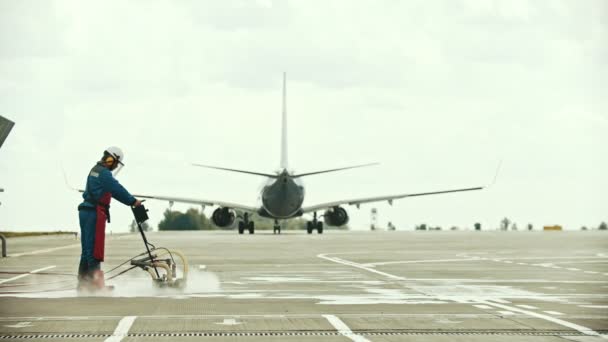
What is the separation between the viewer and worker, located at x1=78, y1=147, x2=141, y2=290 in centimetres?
1457

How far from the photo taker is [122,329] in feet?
Result: 32.7

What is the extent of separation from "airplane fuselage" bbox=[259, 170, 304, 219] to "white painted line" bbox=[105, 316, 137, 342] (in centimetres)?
5303

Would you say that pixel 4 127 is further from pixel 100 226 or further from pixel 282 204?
pixel 282 204

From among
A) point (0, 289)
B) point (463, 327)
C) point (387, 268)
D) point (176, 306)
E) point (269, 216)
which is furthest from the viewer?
point (269, 216)

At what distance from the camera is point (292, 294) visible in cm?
1441

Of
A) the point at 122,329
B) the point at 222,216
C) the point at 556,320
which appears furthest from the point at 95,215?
the point at 222,216

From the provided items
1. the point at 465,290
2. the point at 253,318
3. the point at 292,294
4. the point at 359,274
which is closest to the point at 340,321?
the point at 253,318

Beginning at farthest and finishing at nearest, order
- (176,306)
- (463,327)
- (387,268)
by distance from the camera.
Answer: (387,268), (176,306), (463,327)

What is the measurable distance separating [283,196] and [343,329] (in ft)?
179

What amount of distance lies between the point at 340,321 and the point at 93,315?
2.81m

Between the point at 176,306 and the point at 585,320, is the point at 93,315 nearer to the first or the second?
the point at 176,306

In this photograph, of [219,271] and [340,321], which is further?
[219,271]

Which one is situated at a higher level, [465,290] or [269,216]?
[269,216]

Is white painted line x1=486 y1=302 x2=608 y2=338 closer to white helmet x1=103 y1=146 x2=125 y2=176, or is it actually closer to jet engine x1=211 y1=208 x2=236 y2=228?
white helmet x1=103 y1=146 x2=125 y2=176
